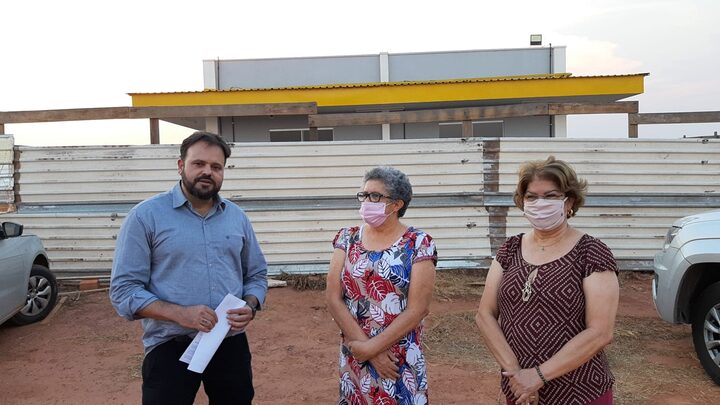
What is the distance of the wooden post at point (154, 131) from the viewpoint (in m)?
8.46

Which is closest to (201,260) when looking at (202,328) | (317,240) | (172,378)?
(202,328)

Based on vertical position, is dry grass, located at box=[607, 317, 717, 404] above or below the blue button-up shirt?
below

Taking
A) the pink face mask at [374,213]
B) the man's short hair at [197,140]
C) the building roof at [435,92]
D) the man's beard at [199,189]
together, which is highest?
the building roof at [435,92]

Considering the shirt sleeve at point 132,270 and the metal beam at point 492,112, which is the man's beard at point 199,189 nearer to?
the shirt sleeve at point 132,270

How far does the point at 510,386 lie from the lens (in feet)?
7.88

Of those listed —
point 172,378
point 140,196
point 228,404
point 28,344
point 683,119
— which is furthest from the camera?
point 683,119

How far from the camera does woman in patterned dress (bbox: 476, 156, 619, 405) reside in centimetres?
226

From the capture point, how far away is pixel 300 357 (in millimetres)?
5449

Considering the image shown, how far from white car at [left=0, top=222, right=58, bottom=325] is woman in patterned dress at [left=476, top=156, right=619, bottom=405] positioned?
5246 millimetres

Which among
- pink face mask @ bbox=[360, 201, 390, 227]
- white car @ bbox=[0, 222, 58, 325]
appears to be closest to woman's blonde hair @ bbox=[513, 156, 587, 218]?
pink face mask @ bbox=[360, 201, 390, 227]

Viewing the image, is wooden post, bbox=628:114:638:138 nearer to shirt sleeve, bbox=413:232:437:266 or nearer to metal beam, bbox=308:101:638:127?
metal beam, bbox=308:101:638:127

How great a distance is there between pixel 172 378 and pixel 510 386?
155 centimetres

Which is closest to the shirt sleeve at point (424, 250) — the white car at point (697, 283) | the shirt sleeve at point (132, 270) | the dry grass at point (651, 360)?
the shirt sleeve at point (132, 270)

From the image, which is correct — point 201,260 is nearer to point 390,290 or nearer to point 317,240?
point 390,290
